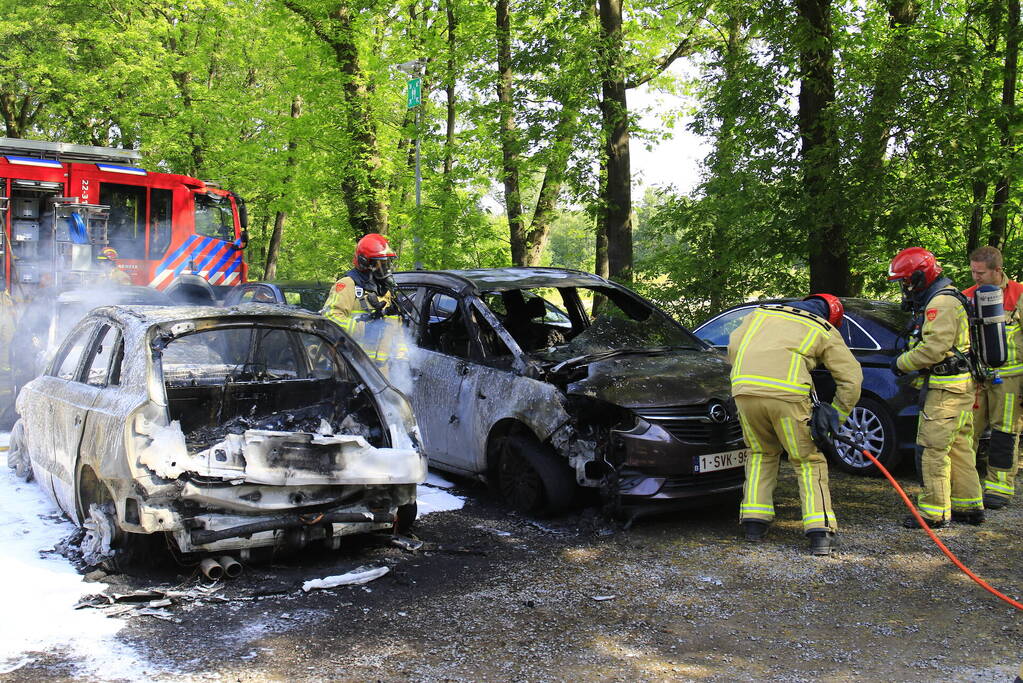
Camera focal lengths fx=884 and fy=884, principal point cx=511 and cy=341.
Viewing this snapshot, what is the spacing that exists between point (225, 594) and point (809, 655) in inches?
114

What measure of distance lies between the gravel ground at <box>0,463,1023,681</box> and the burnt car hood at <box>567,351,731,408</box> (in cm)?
88

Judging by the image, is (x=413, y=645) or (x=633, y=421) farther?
(x=633, y=421)

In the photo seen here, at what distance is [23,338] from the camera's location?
33.9 ft

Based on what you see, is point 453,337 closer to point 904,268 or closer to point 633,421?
point 633,421

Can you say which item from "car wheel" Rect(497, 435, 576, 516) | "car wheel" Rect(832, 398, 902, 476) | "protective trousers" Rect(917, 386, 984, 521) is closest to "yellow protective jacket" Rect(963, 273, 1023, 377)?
"protective trousers" Rect(917, 386, 984, 521)

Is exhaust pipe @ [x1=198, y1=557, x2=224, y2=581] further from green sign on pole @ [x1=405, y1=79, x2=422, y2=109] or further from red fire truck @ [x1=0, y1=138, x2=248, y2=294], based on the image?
red fire truck @ [x1=0, y1=138, x2=248, y2=294]

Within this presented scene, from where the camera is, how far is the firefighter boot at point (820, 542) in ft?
17.5

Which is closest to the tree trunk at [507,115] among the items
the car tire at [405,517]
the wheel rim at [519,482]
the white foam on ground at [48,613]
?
the wheel rim at [519,482]

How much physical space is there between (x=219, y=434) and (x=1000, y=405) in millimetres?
5446

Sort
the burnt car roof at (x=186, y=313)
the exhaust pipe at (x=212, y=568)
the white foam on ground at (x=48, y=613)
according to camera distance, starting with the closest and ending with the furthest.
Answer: the white foam on ground at (x=48, y=613)
the exhaust pipe at (x=212, y=568)
the burnt car roof at (x=186, y=313)

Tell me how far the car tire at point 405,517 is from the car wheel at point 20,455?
3.07 m

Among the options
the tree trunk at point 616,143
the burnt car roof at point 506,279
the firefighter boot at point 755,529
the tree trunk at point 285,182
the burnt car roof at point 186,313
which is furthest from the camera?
the tree trunk at point 285,182

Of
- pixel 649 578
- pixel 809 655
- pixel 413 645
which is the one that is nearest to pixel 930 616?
pixel 809 655

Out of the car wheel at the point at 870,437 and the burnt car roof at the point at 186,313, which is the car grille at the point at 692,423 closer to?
the car wheel at the point at 870,437
